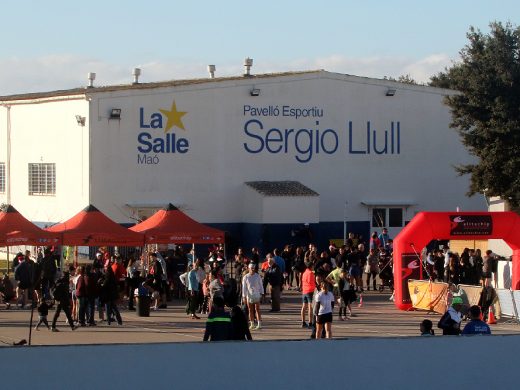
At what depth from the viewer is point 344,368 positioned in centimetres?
1305

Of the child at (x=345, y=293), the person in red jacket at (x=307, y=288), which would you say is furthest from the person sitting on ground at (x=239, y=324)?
the child at (x=345, y=293)

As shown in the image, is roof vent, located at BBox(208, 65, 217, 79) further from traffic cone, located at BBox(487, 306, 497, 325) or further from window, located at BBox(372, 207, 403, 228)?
traffic cone, located at BBox(487, 306, 497, 325)

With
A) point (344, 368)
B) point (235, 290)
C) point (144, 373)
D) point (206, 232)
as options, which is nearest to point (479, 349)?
point (344, 368)

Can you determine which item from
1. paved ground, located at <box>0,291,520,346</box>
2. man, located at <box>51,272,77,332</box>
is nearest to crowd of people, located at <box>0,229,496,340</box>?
man, located at <box>51,272,77,332</box>

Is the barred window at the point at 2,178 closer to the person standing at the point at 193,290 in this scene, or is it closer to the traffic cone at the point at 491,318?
the person standing at the point at 193,290

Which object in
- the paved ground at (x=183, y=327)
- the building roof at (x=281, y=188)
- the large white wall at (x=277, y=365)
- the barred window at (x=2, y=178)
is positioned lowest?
the paved ground at (x=183, y=327)

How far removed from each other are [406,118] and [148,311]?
21.4 meters

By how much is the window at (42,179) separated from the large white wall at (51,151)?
0.23 meters

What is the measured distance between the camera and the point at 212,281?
25.0 metres

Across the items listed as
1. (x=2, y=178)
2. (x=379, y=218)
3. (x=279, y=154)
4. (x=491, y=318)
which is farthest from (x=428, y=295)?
(x=2, y=178)

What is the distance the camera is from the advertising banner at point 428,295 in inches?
1083

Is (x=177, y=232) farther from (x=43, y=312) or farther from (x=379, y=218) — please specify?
(x=379, y=218)

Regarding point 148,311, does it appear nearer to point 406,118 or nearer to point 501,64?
point 406,118

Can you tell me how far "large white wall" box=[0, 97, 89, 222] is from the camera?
40562mm
